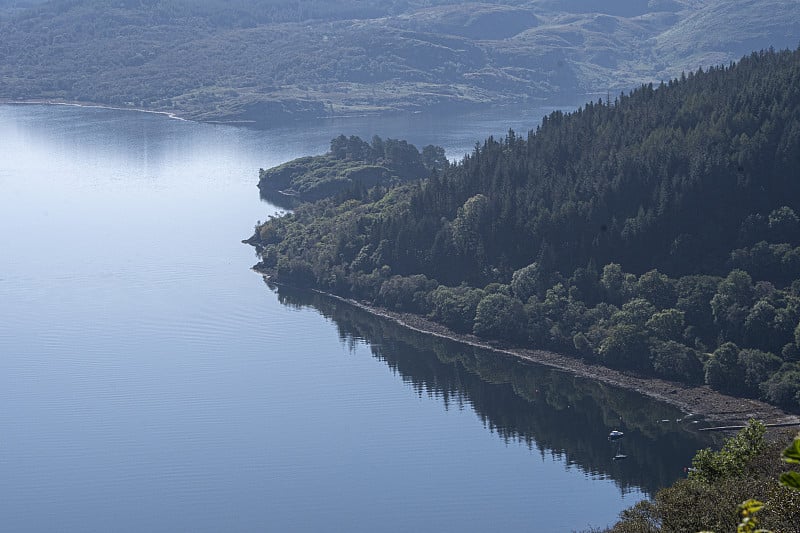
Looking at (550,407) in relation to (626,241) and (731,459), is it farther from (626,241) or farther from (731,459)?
(731,459)

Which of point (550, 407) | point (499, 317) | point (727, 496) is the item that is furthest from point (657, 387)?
point (727, 496)

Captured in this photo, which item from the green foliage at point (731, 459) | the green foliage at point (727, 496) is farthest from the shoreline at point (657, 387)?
the green foliage at point (727, 496)

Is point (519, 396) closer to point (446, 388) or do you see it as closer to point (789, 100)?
point (446, 388)

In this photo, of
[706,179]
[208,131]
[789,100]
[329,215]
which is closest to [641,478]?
[706,179]

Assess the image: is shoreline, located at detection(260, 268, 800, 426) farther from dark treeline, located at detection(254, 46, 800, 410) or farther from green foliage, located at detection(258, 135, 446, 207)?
green foliage, located at detection(258, 135, 446, 207)

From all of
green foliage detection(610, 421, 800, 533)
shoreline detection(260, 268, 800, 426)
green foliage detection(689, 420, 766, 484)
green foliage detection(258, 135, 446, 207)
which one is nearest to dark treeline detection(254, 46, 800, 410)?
shoreline detection(260, 268, 800, 426)
